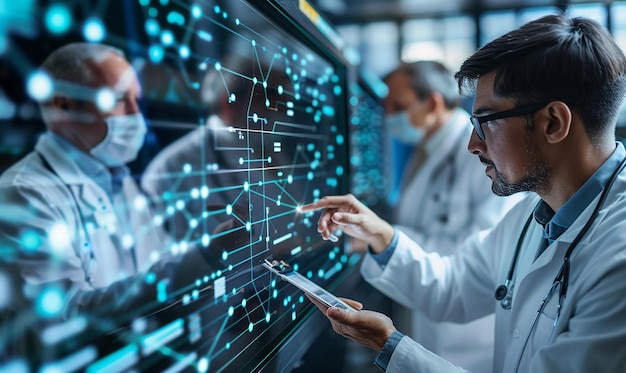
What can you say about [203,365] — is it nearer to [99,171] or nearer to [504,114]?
[99,171]

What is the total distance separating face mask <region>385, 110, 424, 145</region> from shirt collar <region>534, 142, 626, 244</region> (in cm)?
142

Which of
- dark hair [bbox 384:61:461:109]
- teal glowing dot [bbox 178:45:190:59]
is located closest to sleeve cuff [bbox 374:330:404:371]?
teal glowing dot [bbox 178:45:190:59]

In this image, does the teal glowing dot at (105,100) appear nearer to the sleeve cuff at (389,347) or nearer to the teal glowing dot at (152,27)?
the teal glowing dot at (152,27)

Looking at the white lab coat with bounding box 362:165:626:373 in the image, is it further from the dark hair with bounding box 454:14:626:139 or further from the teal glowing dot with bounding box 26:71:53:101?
the teal glowing dot with bounding box 26:71:53:101

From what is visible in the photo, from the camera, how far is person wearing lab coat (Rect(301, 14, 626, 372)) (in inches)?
31.0

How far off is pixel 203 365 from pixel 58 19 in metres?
0.44

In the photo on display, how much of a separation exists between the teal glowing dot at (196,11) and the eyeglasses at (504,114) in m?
0.61

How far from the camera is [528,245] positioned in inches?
43.3

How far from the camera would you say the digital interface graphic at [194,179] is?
14.9 inches

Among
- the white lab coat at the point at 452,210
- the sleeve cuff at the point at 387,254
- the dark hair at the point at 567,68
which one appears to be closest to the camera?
the dark hair at the point at 567,68

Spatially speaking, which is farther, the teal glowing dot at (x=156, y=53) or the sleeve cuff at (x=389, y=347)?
the sleeve cuff at (x=389, y=347)

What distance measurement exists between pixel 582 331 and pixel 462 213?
3.80 feet

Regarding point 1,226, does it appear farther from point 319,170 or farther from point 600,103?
point 600,103

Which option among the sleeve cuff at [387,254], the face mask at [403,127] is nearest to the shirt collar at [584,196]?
the sleeve cuff at [387,254]
